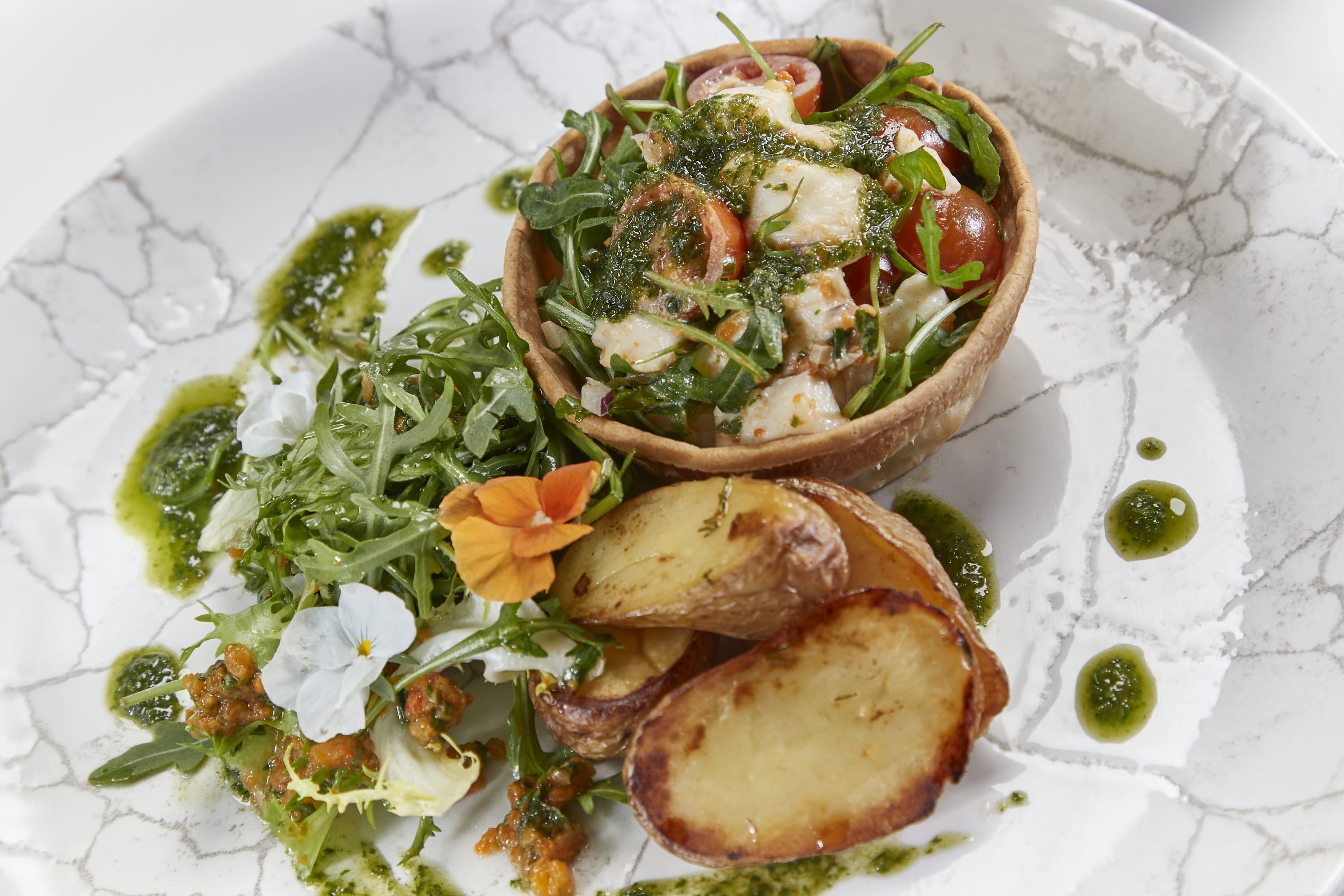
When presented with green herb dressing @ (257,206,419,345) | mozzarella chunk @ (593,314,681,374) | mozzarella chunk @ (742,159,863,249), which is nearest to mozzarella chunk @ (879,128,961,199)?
mozzarella chunk @ (742,159,863,249)

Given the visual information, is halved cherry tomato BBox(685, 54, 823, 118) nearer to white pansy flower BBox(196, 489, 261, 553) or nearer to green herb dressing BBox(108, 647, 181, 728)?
white pansy flower BBox(196, 489, 261, 553)

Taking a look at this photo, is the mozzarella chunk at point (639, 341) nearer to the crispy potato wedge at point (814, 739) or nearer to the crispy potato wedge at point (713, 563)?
the crispy potato wedge at point (713, 563)

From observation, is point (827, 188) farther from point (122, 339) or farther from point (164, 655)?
point (122, 339)

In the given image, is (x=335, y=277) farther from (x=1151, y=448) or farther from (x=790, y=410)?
(x=1151, y=448)

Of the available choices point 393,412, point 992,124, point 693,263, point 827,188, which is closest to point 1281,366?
point 992,124

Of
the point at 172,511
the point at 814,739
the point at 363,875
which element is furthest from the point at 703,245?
the point at 172,511

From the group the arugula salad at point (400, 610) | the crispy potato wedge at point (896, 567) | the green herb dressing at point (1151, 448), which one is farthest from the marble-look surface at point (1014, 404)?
the crispy potato wedge at point (896, 567)

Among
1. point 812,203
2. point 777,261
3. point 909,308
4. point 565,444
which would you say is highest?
point 812,203
